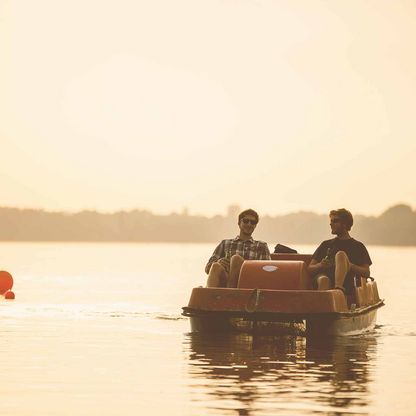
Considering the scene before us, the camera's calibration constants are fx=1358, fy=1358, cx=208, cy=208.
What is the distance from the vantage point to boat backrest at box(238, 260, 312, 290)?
20859mm

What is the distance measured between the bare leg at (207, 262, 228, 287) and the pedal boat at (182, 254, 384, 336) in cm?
36

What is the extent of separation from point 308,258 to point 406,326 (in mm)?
6166

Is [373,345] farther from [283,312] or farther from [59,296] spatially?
[59,296]

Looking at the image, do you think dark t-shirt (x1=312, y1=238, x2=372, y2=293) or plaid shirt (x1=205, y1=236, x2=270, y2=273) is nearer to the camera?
dark t-shirt (x1=312, y1=238, x2=372, y2=293)

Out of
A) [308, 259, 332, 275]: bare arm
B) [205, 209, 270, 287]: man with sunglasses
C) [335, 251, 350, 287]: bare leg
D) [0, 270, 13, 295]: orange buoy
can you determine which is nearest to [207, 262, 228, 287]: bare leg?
[205, 209, 270, 287]: man with sunglasses

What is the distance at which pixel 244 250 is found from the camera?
2139 cm

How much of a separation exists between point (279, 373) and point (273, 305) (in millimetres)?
4098

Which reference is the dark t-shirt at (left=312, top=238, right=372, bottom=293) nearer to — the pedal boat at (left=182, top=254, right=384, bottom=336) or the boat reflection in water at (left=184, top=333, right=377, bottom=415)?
the pedal boat at (left=182, top=254, right=384, bottom=336)

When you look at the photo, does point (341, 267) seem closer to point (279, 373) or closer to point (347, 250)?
point (347, 250)

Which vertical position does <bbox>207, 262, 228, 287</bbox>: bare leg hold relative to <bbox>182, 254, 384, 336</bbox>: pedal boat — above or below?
above

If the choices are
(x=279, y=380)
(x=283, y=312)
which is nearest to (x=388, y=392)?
(x=279, y=380)

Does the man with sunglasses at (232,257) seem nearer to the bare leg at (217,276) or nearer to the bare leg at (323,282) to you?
the bare leg at (217,276)

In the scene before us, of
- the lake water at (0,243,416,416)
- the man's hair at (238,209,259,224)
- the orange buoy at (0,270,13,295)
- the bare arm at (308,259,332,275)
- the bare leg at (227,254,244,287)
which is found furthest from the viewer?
the orange buoy at (0,270,13,295)

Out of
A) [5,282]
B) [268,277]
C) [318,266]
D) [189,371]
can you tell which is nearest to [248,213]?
[268,277]
